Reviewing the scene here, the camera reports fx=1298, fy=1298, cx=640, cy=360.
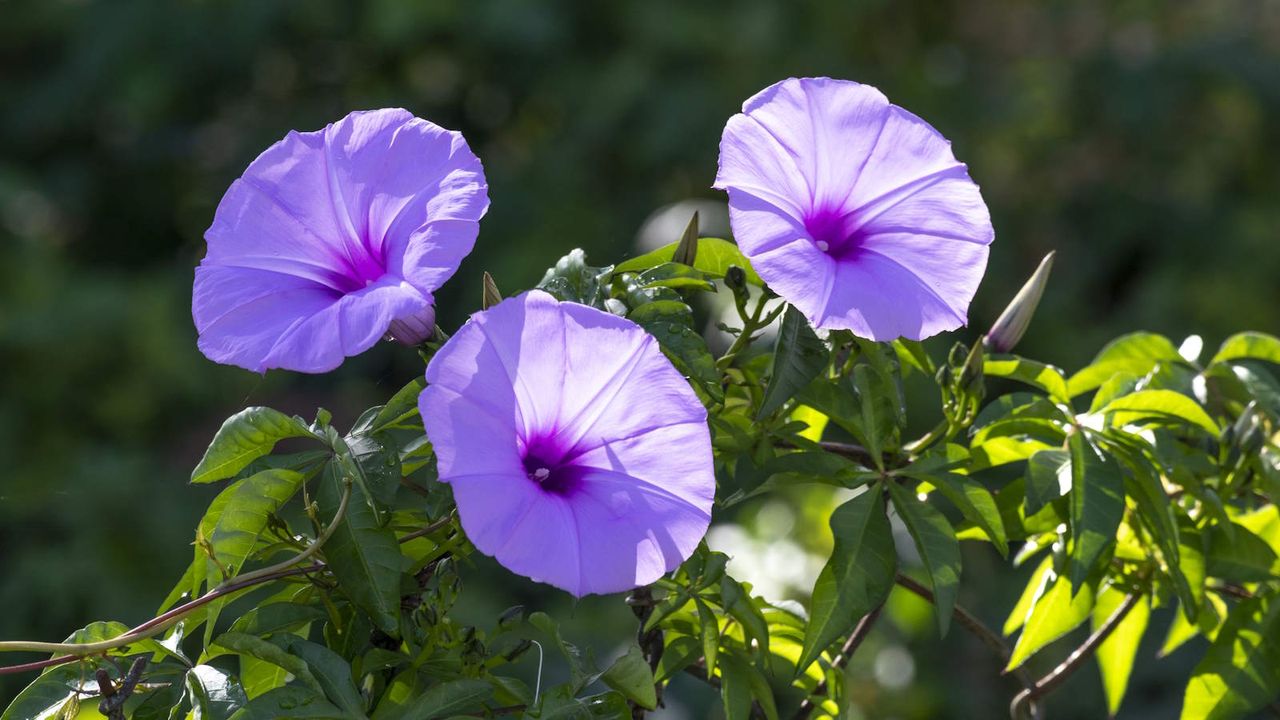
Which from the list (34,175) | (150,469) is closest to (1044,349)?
(150,469)

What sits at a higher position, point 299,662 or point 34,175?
point 299,662

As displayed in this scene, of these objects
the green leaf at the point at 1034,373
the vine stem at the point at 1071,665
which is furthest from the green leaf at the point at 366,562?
the vine stem at the point at 1071,665

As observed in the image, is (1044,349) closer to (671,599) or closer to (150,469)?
(150,469)

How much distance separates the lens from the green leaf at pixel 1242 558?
3.28ft

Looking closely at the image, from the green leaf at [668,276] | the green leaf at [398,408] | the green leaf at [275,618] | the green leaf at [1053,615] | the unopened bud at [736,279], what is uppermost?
the green leaf at [668,276]

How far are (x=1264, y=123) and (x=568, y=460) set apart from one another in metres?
4.37

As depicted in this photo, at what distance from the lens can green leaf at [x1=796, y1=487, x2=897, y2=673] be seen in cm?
82

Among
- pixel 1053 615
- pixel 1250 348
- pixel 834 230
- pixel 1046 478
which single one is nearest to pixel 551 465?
pixel 834 230

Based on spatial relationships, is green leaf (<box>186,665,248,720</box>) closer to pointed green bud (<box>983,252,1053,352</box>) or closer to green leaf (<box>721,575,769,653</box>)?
green leaf (<box>721,575,769,653</box>)

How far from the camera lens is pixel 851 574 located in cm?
83

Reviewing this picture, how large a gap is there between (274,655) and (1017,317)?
0.59 meters

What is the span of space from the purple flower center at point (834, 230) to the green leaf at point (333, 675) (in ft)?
Answer: 1.29

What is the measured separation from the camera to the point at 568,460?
76cm

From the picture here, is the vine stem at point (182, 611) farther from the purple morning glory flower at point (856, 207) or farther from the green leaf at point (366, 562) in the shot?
the purple morning glory flower at point (856, 207)
